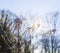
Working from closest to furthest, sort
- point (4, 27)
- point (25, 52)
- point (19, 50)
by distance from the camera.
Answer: point (19, 50) → point (4, 27) → point (25, 52)

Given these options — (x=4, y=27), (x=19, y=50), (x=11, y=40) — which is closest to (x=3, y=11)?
(x=4, y=27)

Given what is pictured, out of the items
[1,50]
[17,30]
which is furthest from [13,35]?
[1,50]

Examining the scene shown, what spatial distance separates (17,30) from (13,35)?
72 centimetres

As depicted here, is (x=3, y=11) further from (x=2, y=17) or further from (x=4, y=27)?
(x=4, y=27)

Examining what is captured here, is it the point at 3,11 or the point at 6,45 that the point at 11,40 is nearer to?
the point at 6,45

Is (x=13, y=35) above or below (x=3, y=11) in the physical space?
below

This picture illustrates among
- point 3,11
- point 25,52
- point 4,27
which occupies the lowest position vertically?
point 25,52

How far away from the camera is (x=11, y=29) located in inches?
894

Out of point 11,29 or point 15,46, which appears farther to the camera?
point 11,29

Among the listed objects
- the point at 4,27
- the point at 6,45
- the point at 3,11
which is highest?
the point at 3,11

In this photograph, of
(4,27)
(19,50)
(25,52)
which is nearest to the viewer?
(19,50)

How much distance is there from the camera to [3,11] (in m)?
23.1

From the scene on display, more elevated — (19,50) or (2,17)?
(2,17)

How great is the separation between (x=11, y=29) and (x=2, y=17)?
1.76 metres
